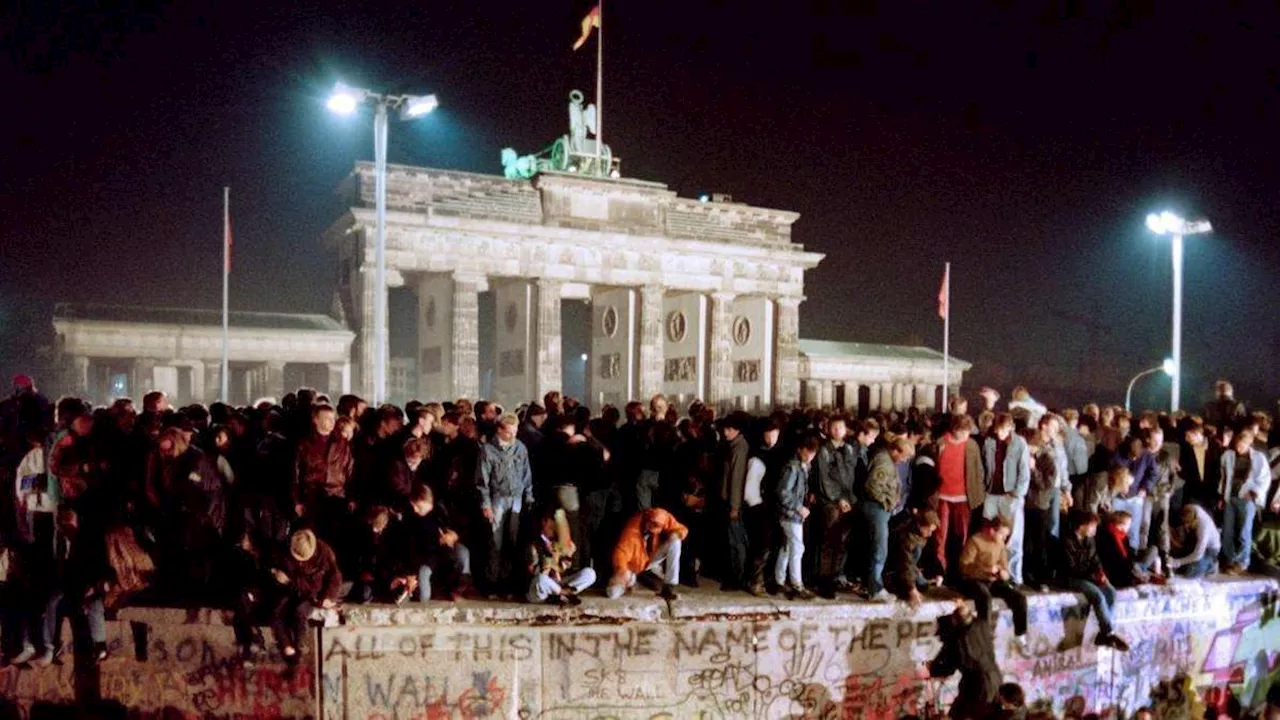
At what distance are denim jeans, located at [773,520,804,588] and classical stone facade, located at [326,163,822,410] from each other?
76.3 feet

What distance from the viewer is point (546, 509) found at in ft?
31.9

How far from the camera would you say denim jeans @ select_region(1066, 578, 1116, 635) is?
10570 millimetres

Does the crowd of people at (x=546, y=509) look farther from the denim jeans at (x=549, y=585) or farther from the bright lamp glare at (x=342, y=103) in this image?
the bright lamp glare at (x=342, y=103)

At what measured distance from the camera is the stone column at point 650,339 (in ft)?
117

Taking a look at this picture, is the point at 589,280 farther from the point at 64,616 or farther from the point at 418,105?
the point at 64,616

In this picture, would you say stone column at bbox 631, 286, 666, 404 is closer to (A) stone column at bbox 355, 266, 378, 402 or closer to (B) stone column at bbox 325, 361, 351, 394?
(A) stone column at bbox 355, 266, 378, 402

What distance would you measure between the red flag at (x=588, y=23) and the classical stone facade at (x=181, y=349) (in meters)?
13.0

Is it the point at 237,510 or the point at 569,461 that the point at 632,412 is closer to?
the point at 569,461

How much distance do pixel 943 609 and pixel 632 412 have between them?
4.04 meters

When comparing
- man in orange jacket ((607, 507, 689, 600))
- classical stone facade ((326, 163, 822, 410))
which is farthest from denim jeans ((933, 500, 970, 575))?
classical stone facade ((326, 163, 822, 410))

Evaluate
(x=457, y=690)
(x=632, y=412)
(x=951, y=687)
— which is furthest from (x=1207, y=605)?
(x=457, y=690)

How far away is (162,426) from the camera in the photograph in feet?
30.2

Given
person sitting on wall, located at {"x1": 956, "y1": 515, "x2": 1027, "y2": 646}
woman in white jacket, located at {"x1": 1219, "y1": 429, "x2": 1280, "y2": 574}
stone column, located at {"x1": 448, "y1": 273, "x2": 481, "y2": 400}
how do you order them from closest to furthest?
person sitting on wall, located at {"x1": 956, "y1": 515, "x2": 1027, "y2": 646} → woman in white jacket, located at {"x1": 1219, "y1": 429, "x2": 1280, "y2": 574} → stone column, located at {"x1": 448, "y1": 273, "x2": 481, "y2": 400}

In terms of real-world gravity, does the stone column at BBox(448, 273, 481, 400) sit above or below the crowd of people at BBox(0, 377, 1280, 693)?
above
